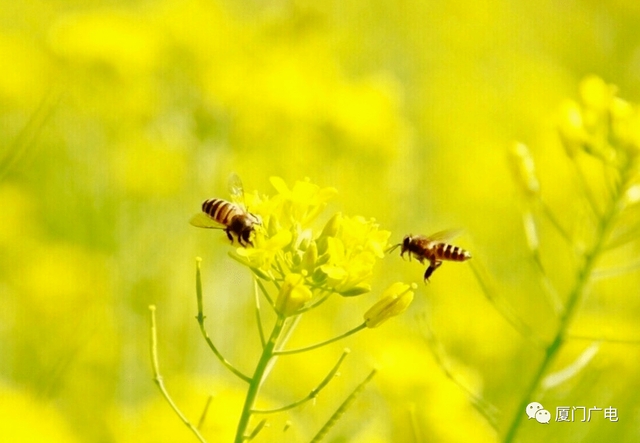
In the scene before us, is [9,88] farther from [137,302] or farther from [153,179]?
[137,302]

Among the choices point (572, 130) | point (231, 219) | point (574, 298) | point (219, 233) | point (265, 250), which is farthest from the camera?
point (219, 233)

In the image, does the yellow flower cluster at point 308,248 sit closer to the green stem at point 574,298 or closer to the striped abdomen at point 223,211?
the striped abdomen at point 223,211

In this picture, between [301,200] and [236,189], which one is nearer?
[301,200]

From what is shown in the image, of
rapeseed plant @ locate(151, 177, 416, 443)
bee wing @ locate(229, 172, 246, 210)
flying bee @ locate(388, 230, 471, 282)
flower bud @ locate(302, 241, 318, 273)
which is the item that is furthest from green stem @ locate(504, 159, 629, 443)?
bee wing @ locate(229, 172, 246, 210)

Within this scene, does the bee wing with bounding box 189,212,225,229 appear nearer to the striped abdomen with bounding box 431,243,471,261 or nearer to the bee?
the bee

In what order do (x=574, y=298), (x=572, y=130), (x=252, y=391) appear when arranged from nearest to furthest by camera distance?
(x=252, y=391) → (x=574, y=298) → (x=572, y=130)

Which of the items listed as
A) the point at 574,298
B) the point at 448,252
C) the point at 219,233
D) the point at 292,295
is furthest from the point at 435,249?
the point at 219,233

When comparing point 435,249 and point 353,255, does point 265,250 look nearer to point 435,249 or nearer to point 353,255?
point 353,255
